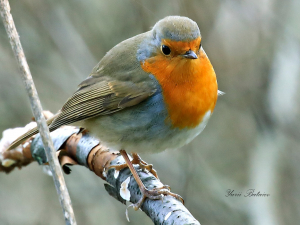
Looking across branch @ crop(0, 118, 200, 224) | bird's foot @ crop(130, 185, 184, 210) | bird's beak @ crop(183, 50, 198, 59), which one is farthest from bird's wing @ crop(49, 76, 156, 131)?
bird's foot @ crop(130, 185, 184, 210)

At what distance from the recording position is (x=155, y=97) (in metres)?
3.11

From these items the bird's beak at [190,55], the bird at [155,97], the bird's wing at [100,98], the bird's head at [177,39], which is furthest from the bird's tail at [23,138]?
the bird's beak at [190,55]

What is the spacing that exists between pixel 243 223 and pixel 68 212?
3.81m

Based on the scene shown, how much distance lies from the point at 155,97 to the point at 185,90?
0.24 meters

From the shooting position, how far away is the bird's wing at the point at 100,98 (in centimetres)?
322

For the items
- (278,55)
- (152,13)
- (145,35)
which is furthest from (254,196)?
(152,13)

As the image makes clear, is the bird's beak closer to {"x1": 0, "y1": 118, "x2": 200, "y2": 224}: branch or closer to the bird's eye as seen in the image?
the bird's eye

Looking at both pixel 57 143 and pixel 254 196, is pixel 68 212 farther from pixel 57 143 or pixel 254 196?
pixel 254 196

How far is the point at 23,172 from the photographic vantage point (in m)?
7.04

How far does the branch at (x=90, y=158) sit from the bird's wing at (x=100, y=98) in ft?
0.44

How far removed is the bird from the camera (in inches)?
117

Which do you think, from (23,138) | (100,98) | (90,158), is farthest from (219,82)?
(23,138)

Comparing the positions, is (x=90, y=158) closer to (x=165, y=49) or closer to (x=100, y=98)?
(x=100, y=98)

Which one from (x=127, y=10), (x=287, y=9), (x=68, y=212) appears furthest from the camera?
(x=127, y=10)
